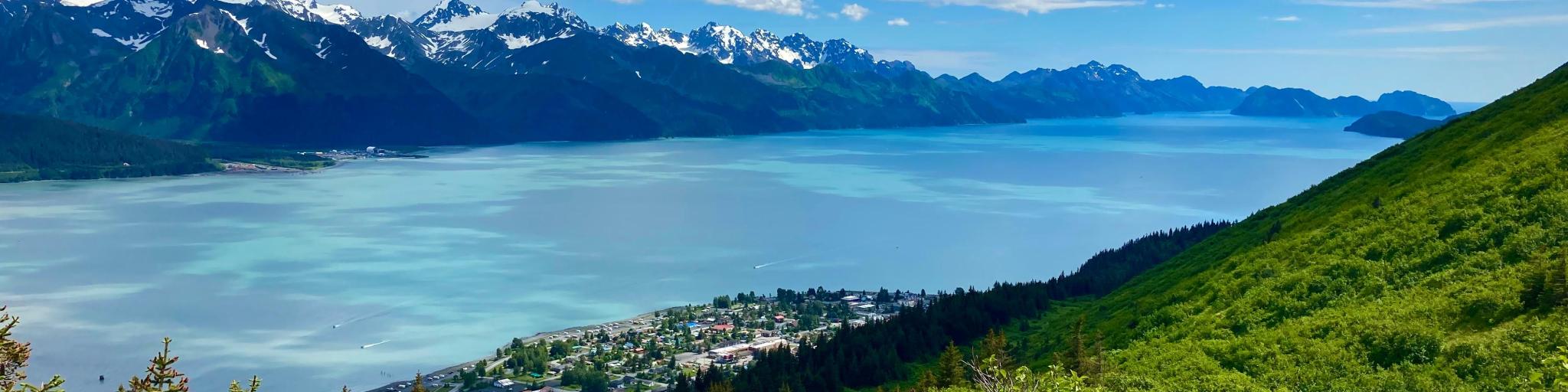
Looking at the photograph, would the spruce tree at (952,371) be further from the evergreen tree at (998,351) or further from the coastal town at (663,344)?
the coastal town at (663,344)

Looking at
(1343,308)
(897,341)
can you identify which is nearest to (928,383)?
(1343,308)

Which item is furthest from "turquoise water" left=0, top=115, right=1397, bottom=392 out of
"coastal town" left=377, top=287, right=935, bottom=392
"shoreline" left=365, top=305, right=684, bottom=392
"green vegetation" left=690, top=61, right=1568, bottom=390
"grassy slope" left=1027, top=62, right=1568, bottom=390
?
"grassy slope" left=1027, top=62, right=1568, bottom=390

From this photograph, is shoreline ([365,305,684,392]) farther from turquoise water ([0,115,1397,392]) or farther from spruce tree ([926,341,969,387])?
spruce tree ([926,341,969,387])

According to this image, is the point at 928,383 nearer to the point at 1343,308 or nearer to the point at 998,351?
the point at 998,351

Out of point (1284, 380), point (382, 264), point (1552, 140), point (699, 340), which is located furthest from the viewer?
point (382, 264)

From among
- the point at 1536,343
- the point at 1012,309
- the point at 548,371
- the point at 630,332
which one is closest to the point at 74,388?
the point at 548,371

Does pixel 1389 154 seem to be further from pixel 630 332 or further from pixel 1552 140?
pixel 630 332
